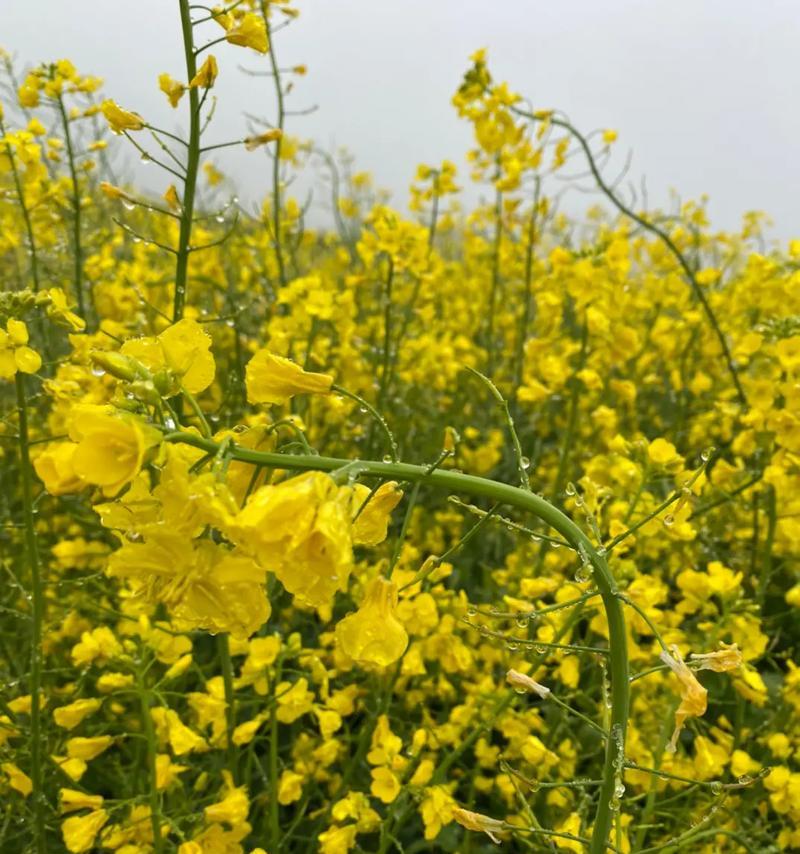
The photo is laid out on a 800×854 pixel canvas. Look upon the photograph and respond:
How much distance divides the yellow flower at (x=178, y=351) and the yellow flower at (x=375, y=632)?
322 mm

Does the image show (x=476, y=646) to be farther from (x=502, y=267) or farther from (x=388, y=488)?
(x=502, y=267)

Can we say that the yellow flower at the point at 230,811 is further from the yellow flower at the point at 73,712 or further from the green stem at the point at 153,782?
the yellow flower at the point at 73,712

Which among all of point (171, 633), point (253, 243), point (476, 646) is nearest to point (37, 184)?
point (253, 243)

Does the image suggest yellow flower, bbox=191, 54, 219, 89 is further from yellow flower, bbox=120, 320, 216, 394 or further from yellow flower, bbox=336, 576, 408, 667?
yellow flower, bbox=336, 576, 408, 667

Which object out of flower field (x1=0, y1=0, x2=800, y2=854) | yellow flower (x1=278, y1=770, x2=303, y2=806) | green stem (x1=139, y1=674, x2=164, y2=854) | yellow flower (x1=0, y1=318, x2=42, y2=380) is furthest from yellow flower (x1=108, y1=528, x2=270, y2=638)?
yellow flower (x1=278, y1=770, x2=303, y2=806)

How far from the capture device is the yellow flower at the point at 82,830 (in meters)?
1.53

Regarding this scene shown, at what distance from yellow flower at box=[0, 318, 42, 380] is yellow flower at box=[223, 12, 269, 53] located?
0.77 meters

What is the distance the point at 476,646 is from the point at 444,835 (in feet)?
2.21

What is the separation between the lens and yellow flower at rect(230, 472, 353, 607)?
0.73 metres

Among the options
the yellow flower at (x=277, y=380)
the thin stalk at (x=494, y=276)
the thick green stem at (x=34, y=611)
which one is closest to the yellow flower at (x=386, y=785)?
the thick green stem at (x=34, y=611)

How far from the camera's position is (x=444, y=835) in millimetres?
2164

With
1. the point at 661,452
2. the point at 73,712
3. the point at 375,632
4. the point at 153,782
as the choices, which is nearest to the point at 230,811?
the point at 153,782

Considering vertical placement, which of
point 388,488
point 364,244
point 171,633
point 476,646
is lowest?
point 476,646

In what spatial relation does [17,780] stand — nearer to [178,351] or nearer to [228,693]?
[228,693]
